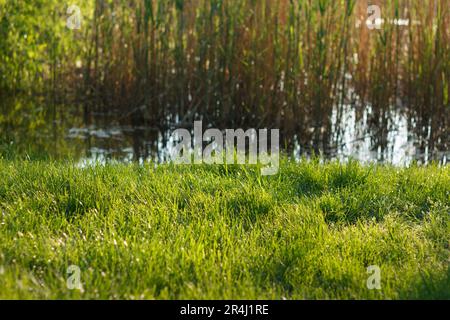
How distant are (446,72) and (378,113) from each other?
25.8 inches

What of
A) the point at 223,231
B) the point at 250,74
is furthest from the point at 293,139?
the point at 223,231

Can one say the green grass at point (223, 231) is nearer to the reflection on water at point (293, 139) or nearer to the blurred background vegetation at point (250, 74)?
the reflection on water at point (293, 139)

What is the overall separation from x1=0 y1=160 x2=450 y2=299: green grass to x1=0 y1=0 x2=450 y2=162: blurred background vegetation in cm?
177

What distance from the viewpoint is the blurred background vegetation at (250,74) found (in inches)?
233

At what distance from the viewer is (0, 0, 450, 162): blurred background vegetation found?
5922mm

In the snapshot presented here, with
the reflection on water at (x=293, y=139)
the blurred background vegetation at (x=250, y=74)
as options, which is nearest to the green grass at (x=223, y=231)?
the reflection on water at (x=293, y=139)

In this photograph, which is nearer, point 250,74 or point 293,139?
point 293,139

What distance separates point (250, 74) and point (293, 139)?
670mm

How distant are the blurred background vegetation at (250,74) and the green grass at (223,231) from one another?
5.82 ft

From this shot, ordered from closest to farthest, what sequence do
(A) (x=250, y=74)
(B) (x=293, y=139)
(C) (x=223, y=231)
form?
(C) (x=223, y=231), (B) (x=293, y=139), (A) (x=250, y=74)

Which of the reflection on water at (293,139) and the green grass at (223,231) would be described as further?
the reflection on water at (293,139)

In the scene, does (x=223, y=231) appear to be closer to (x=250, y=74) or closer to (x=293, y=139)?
(x=293, y=139)

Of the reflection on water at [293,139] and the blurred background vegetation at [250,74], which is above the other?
the blurred background vegetation at [250,74]

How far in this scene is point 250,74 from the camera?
20.3ft
